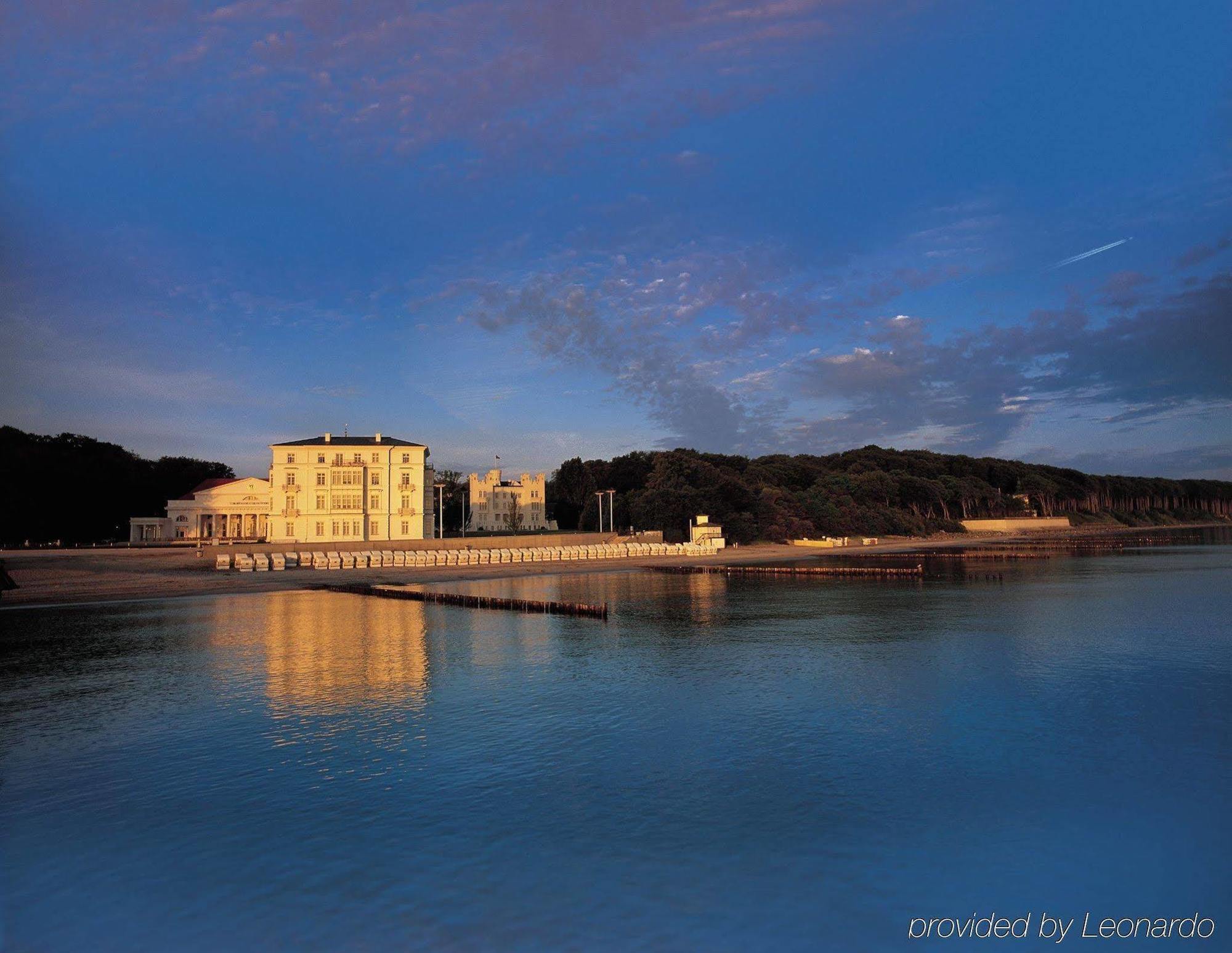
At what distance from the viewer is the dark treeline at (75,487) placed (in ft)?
207

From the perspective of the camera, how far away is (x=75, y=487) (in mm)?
68062

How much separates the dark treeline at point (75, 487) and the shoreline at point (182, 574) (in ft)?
38.2

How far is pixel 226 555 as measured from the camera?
139 ft

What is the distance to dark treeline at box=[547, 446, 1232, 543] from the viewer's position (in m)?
72.1

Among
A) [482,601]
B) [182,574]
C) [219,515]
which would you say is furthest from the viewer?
[219,515]

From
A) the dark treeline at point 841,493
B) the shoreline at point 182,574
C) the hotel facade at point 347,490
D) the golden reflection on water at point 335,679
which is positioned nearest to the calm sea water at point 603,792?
the golden reflection on water at point 335,679

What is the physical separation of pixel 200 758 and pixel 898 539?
3457 inches

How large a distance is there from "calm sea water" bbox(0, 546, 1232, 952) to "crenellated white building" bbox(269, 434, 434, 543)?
4332 centimetres

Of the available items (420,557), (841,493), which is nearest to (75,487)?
(420,557)

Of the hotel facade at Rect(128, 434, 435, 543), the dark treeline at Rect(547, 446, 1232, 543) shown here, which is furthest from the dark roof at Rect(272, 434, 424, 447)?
the dark treeline at Rect(547, 446, 1232, 543)

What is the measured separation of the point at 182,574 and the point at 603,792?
36806 millimetres

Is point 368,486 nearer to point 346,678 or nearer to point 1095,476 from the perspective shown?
point 346,678

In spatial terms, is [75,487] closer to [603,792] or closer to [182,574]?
[182,574]

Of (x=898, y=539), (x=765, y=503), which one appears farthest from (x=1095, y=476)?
(x=765, y=503)
